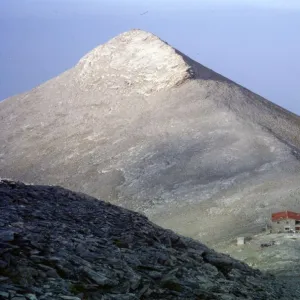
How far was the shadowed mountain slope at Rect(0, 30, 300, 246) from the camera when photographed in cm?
3184

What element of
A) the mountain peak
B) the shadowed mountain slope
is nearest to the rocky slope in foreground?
the shadowed mountain slope

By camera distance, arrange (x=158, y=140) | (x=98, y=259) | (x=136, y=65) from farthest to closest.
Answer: (x=136, y=65) < (x=158, y=140) < (x=98, y=259)

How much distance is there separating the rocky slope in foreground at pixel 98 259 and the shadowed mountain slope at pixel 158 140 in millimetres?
12989

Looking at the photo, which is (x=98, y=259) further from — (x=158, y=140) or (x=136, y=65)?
(x=136, y=65)

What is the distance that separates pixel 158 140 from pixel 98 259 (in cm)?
3163

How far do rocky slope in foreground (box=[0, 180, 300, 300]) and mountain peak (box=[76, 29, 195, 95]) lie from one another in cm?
3339

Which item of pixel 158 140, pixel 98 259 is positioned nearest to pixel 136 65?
pixel 158 140

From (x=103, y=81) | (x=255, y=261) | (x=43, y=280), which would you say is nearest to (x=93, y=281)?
(x=43, y=280)

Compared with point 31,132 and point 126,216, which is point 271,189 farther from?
point 31,132

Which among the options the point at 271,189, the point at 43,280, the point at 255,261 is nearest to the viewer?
the point at 43,280

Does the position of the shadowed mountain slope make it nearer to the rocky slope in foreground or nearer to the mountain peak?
the mountain peak

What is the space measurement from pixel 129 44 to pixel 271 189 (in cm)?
2499

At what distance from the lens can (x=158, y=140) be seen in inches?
1626

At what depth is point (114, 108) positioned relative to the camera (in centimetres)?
4731
